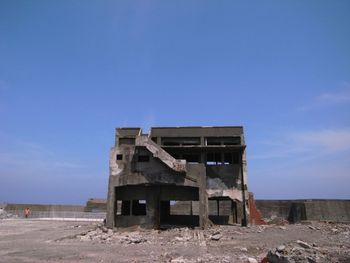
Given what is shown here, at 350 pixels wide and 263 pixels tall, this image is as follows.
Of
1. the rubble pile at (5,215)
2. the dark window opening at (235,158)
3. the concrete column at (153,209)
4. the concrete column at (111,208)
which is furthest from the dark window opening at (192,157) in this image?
the rubble pile at (5,215)

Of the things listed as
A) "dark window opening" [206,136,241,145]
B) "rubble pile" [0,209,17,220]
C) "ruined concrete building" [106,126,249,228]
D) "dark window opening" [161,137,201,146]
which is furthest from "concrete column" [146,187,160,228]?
"rubble pile" [0,209,17,220]

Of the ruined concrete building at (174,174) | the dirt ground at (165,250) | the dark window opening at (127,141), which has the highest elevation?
the dark window opening at (127,141)

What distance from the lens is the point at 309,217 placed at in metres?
36.7

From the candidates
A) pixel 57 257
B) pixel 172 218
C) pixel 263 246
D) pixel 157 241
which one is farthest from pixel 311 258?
pixel 172 218

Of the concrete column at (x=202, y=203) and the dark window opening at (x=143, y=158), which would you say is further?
the dark window opening at (x=143, y=158)

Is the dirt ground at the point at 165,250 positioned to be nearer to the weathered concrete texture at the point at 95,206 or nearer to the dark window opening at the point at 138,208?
the dark window opening at the point at 138,208

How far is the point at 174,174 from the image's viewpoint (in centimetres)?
2503

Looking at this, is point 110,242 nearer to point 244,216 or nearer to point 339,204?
point 244,216

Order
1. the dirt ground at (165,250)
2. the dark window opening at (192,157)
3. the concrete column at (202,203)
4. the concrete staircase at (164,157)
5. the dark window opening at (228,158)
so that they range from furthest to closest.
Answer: the dark window opening at (192,157)
the dark window opening at (228,158)
the concrete column at (202,203)
the concrete staircase at (164,157)
the dirt ground at (165,250)

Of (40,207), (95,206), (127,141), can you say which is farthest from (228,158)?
(40,207)

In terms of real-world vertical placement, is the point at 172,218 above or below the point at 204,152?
below

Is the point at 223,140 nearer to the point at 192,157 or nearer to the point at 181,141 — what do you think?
the point at 192,157

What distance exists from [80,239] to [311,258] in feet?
49.6

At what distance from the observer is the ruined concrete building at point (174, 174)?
82.5 ft
